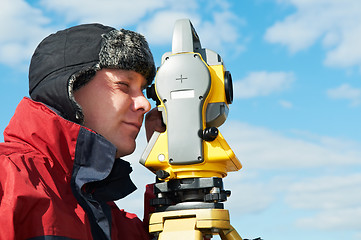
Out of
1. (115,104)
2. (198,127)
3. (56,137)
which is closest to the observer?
(56,137)

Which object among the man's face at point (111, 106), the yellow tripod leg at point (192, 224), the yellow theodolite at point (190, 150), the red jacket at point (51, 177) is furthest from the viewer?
the man's face at point (111, 106)

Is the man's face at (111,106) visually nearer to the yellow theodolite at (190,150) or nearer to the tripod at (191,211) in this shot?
the yellow theodolite at (190,150)

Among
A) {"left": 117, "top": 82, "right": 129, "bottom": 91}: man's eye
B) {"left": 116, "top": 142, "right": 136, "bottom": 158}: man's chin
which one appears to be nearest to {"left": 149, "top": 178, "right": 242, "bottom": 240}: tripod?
{"left": 116, "top": 142, "right": 136, "bottom": 158}: man's chin

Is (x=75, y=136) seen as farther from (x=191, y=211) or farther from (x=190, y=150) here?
(x=191, y=211)

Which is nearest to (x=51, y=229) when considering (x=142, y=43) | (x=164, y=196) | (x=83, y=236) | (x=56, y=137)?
(x=83, y=236)

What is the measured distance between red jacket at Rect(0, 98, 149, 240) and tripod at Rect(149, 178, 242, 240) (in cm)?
30

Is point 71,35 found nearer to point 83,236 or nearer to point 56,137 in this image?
point 56,137

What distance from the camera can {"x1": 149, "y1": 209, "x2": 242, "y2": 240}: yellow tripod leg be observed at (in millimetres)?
2320

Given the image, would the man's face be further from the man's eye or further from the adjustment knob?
the adjustment knob

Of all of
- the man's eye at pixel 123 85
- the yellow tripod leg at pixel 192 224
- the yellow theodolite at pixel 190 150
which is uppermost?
the man's eye at pixel 123 85

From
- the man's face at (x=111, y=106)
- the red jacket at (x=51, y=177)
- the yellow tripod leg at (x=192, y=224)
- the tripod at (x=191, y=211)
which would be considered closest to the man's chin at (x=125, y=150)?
the man's face at (x=111, y=106)

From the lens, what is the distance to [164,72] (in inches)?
102

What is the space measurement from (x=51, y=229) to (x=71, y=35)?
121 centimetres

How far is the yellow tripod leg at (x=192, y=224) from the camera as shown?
2320 millimetres
